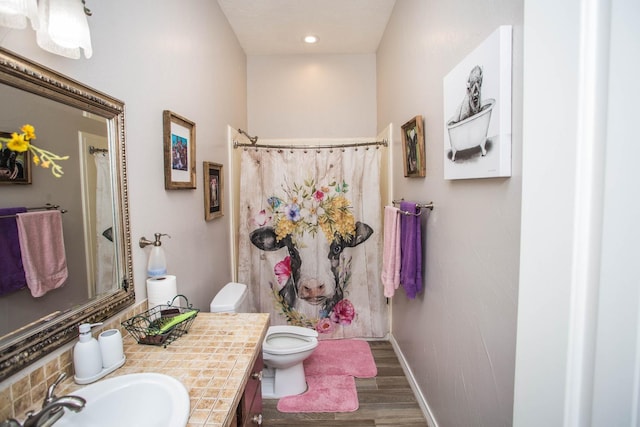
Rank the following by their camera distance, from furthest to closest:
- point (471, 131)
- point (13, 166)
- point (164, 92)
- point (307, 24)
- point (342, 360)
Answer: point (307, 24)
point (342, 360)
point (164, 92)
point (471, 131)
point (13, 166)

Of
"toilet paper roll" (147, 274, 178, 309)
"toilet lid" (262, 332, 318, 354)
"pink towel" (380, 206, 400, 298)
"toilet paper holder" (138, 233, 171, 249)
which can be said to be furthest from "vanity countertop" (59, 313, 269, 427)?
"pink towel" (380, 206, 400, 298)

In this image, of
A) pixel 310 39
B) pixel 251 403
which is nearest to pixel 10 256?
pixel 251 403

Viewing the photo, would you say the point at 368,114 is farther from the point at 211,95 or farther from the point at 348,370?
the point at 348,370

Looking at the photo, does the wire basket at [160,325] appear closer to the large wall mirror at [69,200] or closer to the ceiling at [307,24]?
the large wall mirror at [69,200]

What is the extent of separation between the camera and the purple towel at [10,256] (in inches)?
28.6

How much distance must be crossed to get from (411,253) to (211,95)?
169cm

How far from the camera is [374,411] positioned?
186cm

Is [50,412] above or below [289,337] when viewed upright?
above

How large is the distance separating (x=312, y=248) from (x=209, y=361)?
1.66 meters

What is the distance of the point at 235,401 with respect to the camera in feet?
2.70

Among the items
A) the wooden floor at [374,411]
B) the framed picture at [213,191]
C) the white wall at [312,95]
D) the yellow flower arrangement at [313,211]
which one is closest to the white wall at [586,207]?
the wooden floor at [374,411]

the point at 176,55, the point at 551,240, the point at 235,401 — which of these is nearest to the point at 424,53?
the point at 176,55

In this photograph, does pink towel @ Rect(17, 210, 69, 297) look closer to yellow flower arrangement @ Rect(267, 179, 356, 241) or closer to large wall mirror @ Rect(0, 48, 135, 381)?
large wall mirror @ Rect(0, 48, 135, 381)

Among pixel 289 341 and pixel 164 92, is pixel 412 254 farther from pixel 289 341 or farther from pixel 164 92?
pixel 164 92
